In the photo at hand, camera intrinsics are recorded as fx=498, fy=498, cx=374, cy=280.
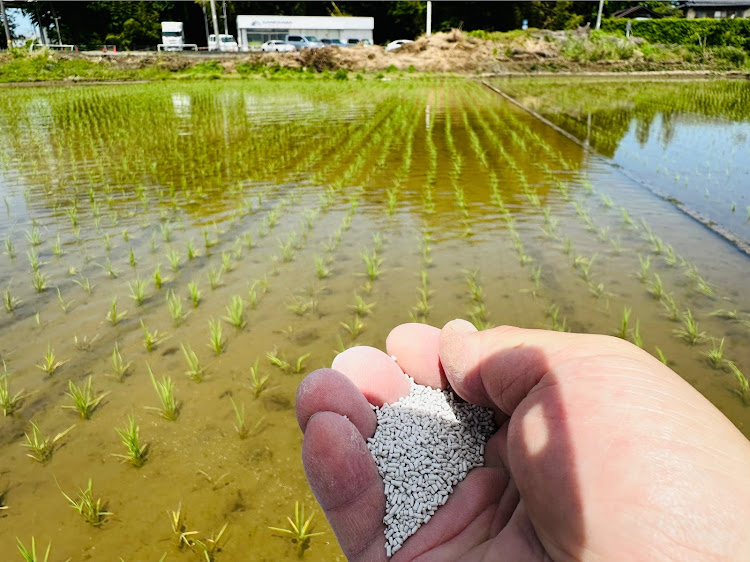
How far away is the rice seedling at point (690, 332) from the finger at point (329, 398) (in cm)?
186

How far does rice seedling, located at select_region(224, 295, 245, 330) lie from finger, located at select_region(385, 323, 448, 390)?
1288mm

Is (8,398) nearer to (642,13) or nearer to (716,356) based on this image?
(716,356)

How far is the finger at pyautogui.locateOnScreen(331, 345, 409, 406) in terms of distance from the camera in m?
1.41

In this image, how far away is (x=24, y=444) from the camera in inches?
70.8

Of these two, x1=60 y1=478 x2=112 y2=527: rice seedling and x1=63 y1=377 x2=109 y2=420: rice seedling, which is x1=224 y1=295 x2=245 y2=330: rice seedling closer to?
x1=63 y1=377 x2=109 y2=420: rice seedling

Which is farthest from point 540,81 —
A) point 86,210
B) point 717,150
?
point 86,210

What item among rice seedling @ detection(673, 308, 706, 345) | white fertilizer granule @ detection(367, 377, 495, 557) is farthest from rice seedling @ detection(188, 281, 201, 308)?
rice seedling @ detection(673, 308, 706, 345)

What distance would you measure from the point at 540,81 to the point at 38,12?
32.8m

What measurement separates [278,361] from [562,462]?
64.9 inches

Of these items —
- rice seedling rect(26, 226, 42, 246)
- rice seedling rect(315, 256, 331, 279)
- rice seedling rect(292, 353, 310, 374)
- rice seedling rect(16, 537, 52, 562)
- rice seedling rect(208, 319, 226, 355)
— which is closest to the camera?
rice seedling rect(16, 537, 52, 562)

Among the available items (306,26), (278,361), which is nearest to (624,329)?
(278,361)

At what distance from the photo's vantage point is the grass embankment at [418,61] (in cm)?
2089

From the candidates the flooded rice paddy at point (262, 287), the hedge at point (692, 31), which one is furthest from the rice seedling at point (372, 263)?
the hedge at point (692, 31)

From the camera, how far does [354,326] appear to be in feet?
8.46
